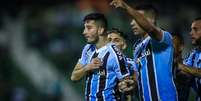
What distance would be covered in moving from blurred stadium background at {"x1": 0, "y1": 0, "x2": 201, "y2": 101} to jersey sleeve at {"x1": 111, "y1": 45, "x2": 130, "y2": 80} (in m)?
7.21

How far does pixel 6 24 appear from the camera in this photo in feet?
46.9

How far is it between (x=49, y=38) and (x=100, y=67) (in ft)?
27.8

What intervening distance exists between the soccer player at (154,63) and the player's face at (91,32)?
1.73 feet

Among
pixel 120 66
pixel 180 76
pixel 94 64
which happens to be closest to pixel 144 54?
pixel 120 66

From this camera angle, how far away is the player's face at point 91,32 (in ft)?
18.5

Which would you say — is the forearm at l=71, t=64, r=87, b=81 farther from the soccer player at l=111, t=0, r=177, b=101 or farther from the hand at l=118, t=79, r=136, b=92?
the soccer player at l=111, t=0, r=177, b=101

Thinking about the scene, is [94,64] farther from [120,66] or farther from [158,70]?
[158,70]

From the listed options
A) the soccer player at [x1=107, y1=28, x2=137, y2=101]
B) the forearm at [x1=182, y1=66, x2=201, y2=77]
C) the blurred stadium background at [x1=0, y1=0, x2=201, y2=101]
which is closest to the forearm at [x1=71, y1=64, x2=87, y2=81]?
the soccer player at [x1=107, y1=28, x2=137, y2=101]

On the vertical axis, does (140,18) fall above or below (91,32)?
above

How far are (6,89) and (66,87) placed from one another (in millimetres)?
1365

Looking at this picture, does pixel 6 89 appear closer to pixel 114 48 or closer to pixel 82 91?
pixel 82 91

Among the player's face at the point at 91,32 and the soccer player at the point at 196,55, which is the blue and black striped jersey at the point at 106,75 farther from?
the soccer player at the point at 196,55

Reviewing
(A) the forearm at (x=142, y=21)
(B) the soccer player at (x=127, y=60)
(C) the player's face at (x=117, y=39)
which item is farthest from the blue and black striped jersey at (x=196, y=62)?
(A) the forearm at (x=142, y=21)

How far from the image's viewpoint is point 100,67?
554 cm
